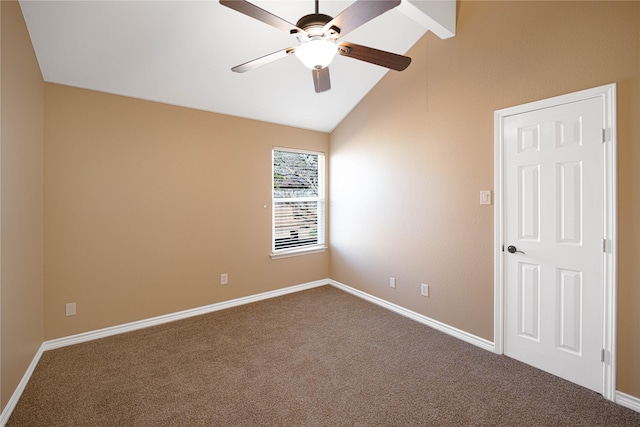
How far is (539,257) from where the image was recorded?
93.7 inches

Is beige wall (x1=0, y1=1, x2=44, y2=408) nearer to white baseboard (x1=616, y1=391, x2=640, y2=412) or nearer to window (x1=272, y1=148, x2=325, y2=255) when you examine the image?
window (x1=272, y1=148, x2=325, y2=255)

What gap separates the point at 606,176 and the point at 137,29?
3621mm

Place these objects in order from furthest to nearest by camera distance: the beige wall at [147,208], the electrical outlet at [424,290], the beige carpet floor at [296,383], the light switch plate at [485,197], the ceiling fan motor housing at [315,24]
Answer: the electrical outlet at [424,290] < the beige wall at [147,208] < the light switch plate at [485,197] < the beige carpet floor at [296,383] < the ceiling fan motor housing at [315,24]

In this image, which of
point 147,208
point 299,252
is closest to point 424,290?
point 299,252

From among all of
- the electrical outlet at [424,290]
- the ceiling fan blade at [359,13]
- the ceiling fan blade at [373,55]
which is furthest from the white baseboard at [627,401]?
the ceiling fan blade at [359,13]

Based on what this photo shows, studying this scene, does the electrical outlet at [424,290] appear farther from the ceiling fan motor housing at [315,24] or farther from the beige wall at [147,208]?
the ceiling fan motor housing at [315,24]

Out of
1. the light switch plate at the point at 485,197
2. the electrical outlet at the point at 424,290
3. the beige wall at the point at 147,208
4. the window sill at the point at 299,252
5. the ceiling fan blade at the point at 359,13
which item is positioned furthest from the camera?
the window sill at the point at 299,252

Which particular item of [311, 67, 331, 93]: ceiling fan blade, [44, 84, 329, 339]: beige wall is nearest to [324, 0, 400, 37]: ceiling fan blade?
[311, 67, 331, 93]: ceiling fan blade

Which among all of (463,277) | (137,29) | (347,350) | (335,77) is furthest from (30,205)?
(463,277)

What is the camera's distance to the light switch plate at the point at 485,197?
265 centimetres

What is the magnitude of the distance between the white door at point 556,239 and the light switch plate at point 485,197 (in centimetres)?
13

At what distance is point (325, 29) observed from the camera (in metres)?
1.58

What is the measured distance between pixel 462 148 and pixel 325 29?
1858mm

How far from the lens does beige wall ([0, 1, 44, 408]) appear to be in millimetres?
1888
